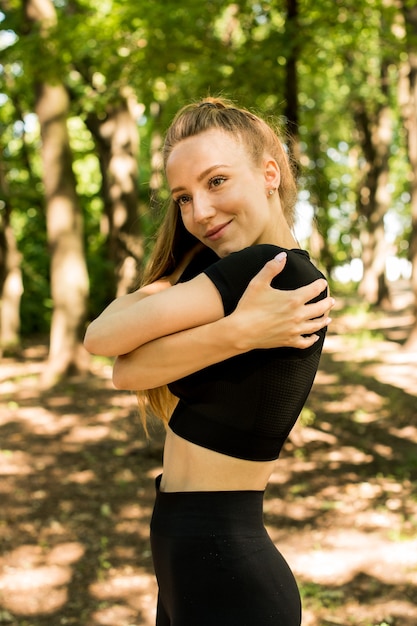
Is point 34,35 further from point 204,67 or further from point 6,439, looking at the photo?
point 6,439

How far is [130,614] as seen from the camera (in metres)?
5.06

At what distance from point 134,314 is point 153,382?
0.61ft

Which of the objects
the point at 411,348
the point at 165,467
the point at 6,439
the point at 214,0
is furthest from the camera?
the point at 411,348

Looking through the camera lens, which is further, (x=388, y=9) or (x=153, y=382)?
(x=388, y=9)

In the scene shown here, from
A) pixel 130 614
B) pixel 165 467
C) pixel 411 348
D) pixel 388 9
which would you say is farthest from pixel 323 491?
pixel 411 348

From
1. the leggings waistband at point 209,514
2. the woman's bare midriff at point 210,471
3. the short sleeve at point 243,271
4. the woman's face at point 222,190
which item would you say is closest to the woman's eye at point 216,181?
the woman's face at point 222,190

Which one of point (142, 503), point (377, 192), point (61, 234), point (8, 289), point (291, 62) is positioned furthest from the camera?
point (377, 192)

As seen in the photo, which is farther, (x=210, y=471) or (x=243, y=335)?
(x=210, y=471)

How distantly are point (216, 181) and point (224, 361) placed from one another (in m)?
0.46

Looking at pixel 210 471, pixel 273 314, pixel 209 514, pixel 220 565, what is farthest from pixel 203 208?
pixel 220 565

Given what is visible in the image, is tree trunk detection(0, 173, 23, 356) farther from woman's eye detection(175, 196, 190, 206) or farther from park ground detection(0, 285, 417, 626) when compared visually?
woman's eye detection(175, 196, 190, 206)

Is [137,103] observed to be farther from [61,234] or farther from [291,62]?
[291,62]

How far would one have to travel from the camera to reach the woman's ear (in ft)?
6.81

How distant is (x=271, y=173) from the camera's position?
6.84 feet
